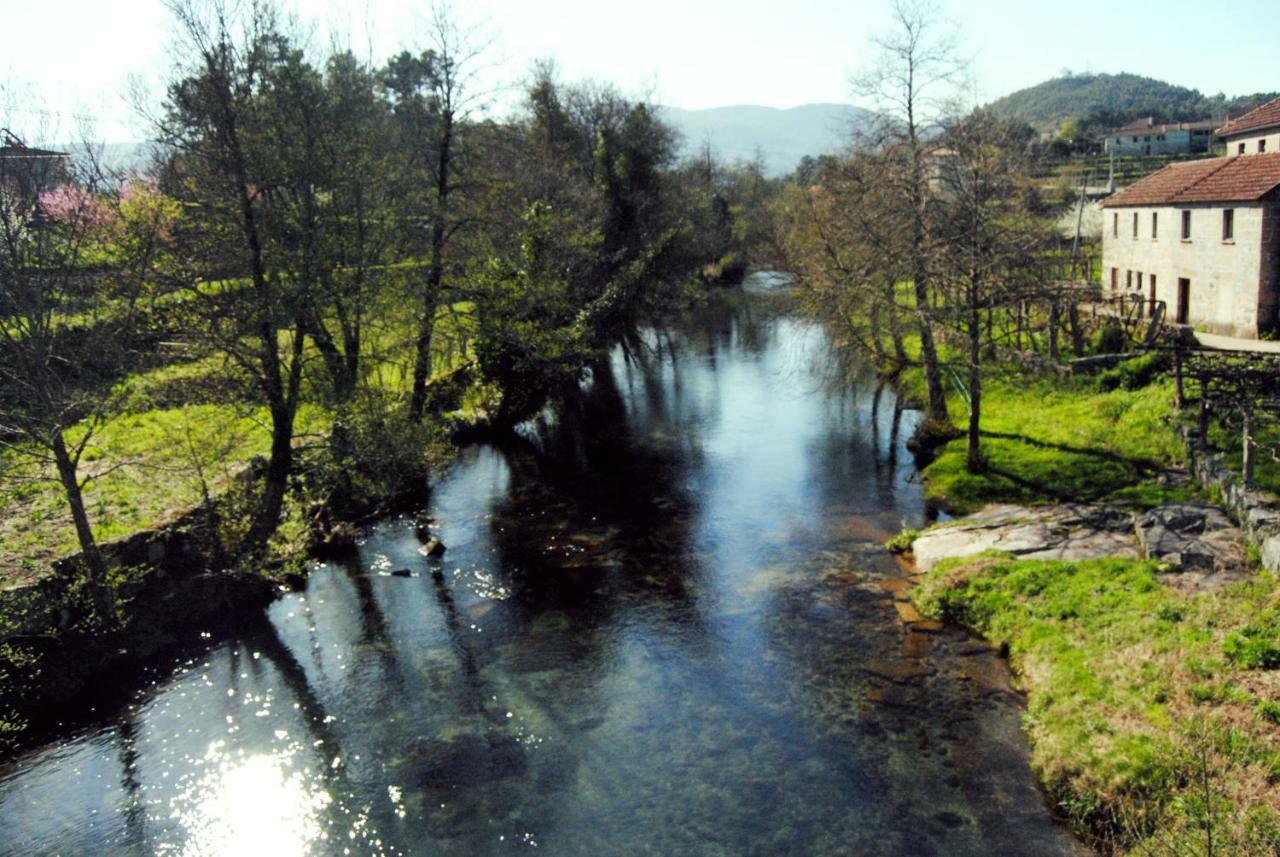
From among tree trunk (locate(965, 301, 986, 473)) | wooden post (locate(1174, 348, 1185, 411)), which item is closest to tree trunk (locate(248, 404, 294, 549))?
tree trunk (locate(965, 301, 986, 473))

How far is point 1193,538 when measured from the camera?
14.9 metres

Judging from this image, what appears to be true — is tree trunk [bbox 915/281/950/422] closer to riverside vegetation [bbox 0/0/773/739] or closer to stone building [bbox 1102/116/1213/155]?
riverside vegetation [bbox 0/0/773/739]

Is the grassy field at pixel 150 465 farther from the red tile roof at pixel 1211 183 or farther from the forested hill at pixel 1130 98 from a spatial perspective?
the forested hill at pixel 1130 98

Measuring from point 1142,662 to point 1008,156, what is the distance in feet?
48.1

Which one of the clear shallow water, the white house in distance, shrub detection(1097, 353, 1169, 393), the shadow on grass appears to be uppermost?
the white house in distance

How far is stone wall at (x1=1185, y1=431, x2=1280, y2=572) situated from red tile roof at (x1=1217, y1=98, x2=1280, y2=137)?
77.4 ft

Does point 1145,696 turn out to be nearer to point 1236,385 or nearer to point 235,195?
point 1236,385

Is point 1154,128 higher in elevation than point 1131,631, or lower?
higher

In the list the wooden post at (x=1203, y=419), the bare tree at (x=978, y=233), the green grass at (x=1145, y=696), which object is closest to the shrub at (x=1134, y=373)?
the bare tree at (x=978, y=233)

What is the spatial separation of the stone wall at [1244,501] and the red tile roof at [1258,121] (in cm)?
2360

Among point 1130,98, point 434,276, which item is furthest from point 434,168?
point 1130,98

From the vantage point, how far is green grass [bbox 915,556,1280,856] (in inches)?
357

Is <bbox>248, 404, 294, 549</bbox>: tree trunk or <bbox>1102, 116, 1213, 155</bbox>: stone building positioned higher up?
<bbox>1102, 116, 1213, 155</bbox>: stone building

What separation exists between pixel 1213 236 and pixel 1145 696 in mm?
24200
